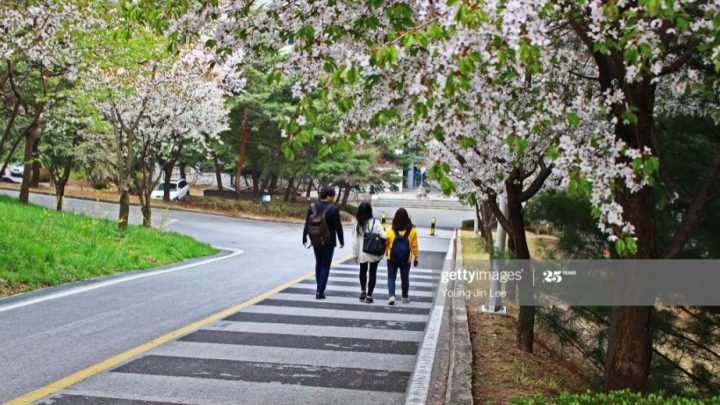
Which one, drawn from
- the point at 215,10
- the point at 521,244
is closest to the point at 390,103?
the point at 215,10

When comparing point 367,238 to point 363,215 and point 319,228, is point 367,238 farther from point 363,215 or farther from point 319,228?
point 319,228

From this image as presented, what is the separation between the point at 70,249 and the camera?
14977 millimetres

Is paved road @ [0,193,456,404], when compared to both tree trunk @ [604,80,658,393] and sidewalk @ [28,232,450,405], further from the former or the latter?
tree trunk @ [604,80,658,393]

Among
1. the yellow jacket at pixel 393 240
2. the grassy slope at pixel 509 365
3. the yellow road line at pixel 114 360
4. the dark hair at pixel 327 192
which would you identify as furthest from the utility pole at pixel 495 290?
the yellow road line at pixel 114 360

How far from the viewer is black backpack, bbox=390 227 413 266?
12031mm

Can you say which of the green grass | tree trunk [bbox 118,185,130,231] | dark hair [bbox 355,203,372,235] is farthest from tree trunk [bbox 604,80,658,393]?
tree trunk [bbox 118,185,130,231]

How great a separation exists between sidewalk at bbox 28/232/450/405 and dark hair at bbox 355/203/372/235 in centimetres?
128

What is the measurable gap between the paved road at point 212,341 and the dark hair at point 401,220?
1333 millimetres

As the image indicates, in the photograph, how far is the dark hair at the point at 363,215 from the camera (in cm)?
1193

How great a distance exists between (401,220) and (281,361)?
4510 mm

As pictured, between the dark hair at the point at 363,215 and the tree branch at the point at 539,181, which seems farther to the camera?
the dark hair at the point at 363,215

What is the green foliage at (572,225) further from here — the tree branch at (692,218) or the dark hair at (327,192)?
the dark hair at (327,192)

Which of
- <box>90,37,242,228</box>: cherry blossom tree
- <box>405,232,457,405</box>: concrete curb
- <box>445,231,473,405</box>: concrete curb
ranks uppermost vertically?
<box>90,37,242,228</box>: cherry blossom tree

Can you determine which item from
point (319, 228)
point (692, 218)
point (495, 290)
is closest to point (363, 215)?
point (319, 228)
